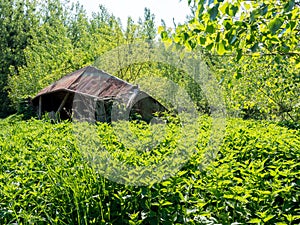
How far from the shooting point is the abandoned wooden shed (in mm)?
10195

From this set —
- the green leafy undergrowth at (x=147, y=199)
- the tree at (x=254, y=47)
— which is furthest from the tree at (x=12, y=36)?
the green leafy undergrowth at (x=147, y=199)

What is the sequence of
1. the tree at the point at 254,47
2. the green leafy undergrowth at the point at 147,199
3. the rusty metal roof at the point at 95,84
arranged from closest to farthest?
1. the green leafy undergrowth at the point at 147,199
2. the tree at the point at 254,47
3. the rusty metal roof at the point at 95,84

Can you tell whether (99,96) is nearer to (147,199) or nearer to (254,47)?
(254,47)

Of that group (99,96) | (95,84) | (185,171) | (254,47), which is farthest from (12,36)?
(185,171)

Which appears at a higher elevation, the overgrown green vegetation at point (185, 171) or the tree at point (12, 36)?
the tree at point (12, 36)

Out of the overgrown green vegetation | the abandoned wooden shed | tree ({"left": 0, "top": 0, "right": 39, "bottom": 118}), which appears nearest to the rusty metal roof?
the abandoned wooden shed

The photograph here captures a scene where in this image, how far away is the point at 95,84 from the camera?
37.0 ft

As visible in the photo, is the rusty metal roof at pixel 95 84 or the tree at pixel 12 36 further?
the tree at pixel 12 36

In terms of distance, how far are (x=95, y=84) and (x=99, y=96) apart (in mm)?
742

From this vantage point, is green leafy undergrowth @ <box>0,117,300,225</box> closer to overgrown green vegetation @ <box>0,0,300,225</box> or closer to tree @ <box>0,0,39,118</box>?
overgrown green vegetation @ <box>0,0,300,225</box>

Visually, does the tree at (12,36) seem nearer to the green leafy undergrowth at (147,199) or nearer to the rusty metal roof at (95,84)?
the rusty metal roof at (95,84)

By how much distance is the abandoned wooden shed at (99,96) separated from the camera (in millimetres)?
10195

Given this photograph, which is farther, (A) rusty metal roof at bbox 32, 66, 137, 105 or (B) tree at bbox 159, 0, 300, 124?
(A) rusty metal roof at bbox 32, 66, 137, 105

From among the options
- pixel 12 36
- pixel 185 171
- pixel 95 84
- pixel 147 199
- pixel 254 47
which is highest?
pixel 12 36
